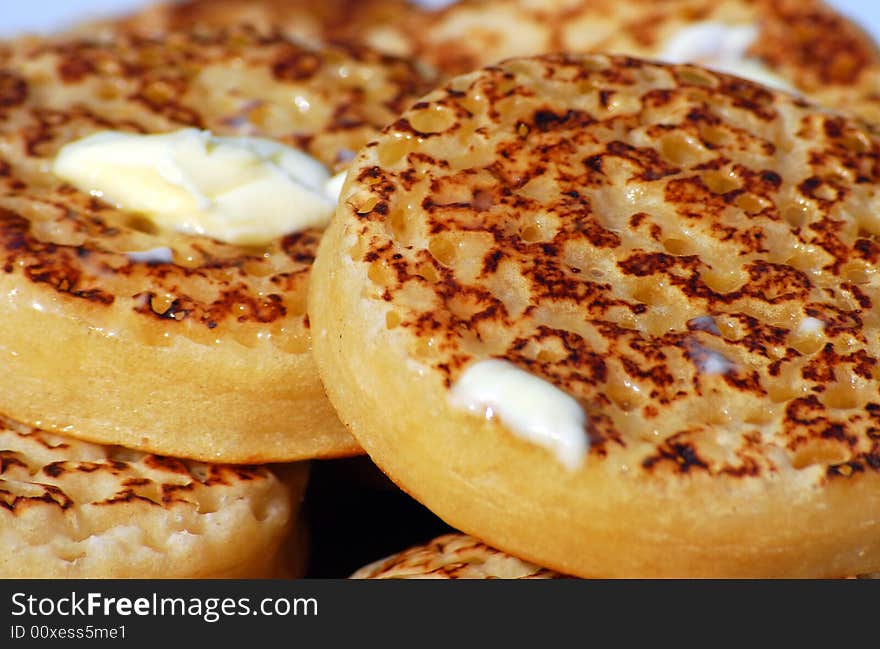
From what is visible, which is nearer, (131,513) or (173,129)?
(131,513)

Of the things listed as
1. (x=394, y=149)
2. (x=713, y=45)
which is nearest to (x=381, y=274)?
(x=394, y=149)

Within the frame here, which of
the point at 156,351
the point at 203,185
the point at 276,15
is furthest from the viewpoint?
the point at 276,15

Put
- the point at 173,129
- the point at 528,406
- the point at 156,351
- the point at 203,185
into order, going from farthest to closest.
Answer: the point at 173,129 → the point at 203,185 → the point at 156,351 → the point at 528,406

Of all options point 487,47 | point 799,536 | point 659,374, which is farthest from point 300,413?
point 487,47

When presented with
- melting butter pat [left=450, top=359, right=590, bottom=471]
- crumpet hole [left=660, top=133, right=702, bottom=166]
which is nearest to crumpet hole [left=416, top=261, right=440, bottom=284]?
melting butter pat [left=450, top=359, right=590, bottom=471]

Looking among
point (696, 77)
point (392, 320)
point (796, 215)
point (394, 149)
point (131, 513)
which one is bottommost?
point (131, 513)

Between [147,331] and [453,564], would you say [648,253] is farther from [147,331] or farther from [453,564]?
[147,331]
